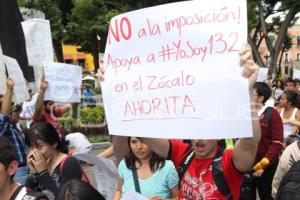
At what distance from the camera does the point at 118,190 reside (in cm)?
367

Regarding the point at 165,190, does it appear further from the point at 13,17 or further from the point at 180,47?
the point at 13,17

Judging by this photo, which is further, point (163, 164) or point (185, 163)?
point (163, 164)

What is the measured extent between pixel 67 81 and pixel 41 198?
3.08 m

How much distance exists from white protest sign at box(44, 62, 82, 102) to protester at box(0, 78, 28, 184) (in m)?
0.46

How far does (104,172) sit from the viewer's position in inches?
144

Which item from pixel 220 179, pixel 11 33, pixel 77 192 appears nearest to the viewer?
pixel 77 192

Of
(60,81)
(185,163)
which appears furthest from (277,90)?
(185,163)

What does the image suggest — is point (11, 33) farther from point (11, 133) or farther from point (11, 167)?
point (11, 167)

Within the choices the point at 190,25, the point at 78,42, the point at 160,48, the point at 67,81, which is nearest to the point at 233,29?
the point at 190,25

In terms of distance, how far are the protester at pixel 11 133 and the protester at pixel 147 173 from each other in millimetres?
1693

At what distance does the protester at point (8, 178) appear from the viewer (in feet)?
8.54

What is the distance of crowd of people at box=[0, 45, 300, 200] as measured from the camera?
2594 millimetres

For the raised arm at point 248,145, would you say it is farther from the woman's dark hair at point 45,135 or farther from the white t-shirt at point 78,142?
the white t-shirt at point 78,142

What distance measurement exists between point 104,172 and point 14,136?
5.79 ft
